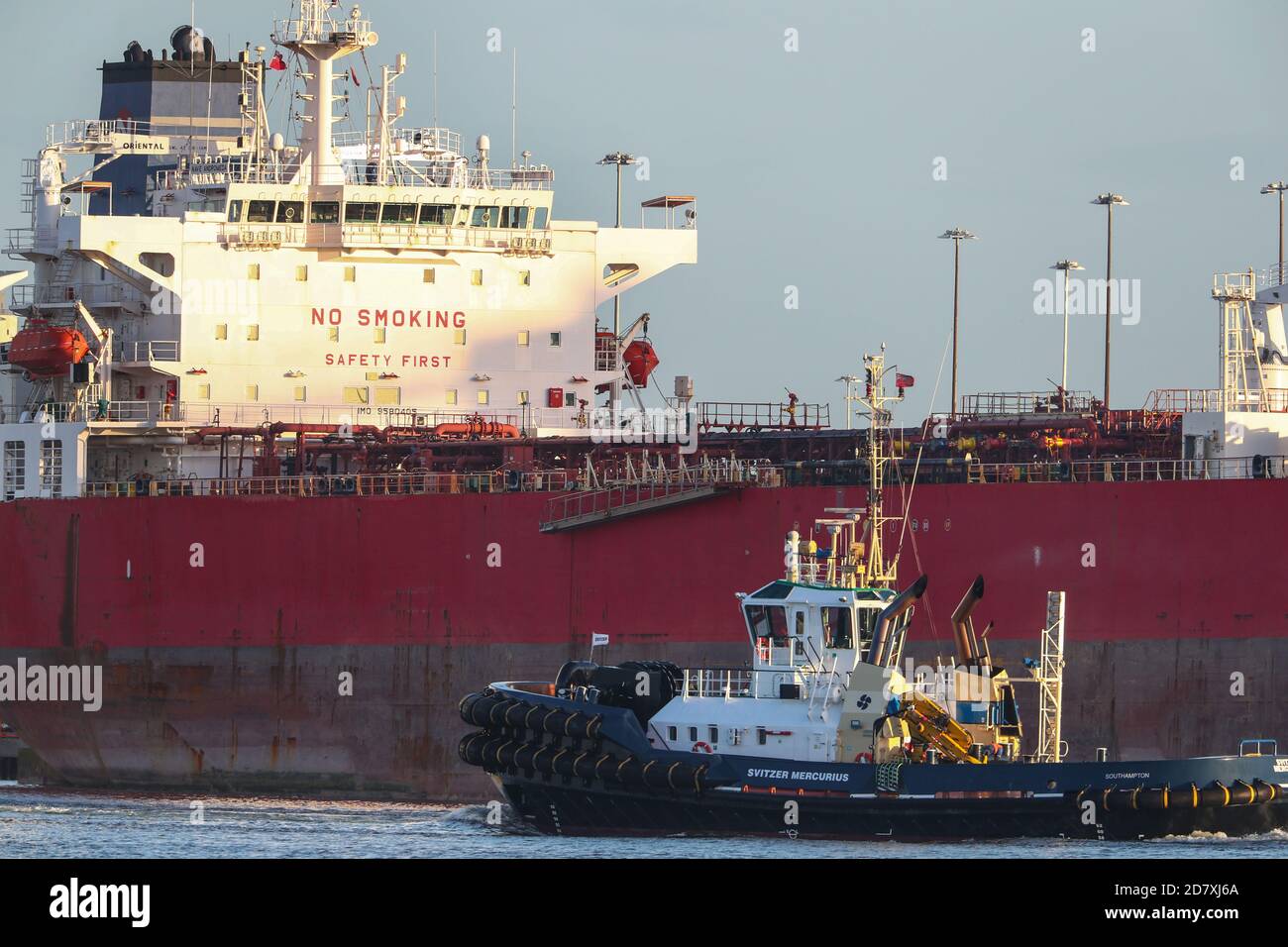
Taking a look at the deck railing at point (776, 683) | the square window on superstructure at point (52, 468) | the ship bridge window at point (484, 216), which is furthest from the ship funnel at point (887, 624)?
the square window on superstructure at point (52, 468)

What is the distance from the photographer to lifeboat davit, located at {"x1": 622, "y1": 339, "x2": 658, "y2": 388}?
151ft

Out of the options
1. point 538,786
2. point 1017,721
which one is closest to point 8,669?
point 538,786

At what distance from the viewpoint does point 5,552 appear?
41.9 m

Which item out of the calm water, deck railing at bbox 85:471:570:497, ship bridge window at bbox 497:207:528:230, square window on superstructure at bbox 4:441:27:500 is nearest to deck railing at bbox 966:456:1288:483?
deck railing at bbox 85:471:570:497

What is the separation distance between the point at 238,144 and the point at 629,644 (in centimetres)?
1568

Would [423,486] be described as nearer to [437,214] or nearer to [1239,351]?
[437,214]

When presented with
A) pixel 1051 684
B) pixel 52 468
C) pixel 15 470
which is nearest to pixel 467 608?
pixel 52 468

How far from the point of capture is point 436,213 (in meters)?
43.5

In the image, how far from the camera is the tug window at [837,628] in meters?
32.1

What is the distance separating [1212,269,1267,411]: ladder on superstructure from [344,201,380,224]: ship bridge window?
15.4m

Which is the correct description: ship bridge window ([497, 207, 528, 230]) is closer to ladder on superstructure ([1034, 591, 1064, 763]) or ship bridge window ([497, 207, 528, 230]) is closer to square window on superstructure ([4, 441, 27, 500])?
square window on superstructure ([4, 441, 27, 500])

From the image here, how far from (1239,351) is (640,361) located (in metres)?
11.7

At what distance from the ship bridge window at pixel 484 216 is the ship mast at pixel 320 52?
2641mm
